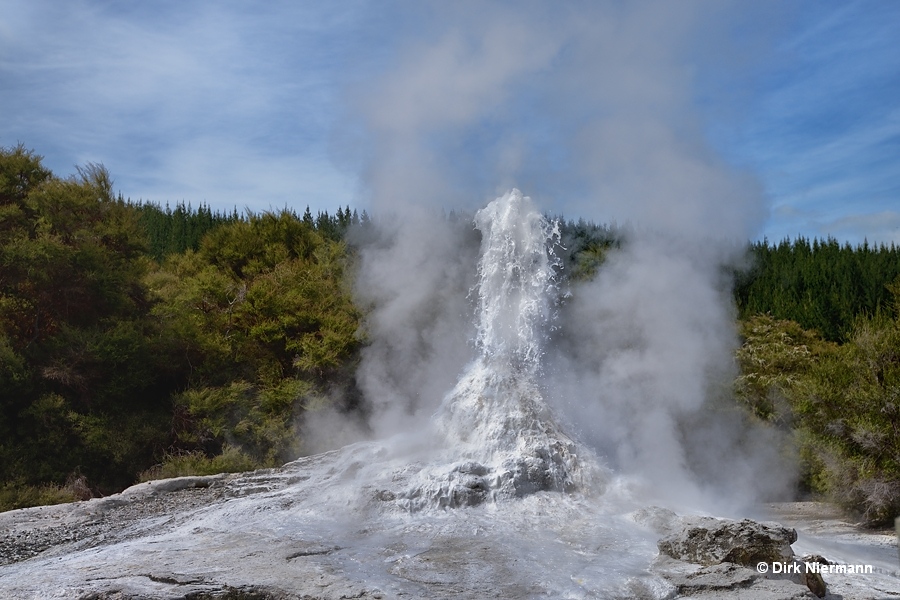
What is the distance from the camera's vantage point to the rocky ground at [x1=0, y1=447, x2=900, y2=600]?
610 cm

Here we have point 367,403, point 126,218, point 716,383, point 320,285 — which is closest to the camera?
point 716,383

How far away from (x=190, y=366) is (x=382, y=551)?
9797mm

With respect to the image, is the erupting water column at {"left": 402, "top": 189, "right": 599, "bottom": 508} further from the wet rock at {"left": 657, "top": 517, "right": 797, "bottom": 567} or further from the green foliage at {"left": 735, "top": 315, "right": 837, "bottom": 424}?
the green foliage at {"left": 735, "top": 315, "right": 837, "bottom": 424}

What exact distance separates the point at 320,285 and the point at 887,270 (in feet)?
64.5

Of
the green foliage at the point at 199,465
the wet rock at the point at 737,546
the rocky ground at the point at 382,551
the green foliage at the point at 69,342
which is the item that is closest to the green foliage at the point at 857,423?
the rocky ground at the point at 382,551

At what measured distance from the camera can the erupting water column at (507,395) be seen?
8.95 metres

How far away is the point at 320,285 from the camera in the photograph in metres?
17.0

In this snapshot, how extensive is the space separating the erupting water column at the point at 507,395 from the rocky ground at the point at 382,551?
0.32 m

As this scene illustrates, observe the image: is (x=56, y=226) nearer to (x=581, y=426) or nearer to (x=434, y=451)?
(x=434, y=451)

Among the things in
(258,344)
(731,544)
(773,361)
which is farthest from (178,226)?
(731,544)

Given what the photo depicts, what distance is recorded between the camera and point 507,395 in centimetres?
1029

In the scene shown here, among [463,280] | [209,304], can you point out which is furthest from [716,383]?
[209,304]

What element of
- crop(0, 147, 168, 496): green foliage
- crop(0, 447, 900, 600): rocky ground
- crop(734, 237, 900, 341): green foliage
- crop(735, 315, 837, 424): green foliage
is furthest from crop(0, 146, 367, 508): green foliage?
crop(734, 237, 900, 341): green foliage

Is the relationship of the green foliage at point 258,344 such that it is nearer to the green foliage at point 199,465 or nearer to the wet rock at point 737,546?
the green foliage at point 199,465
